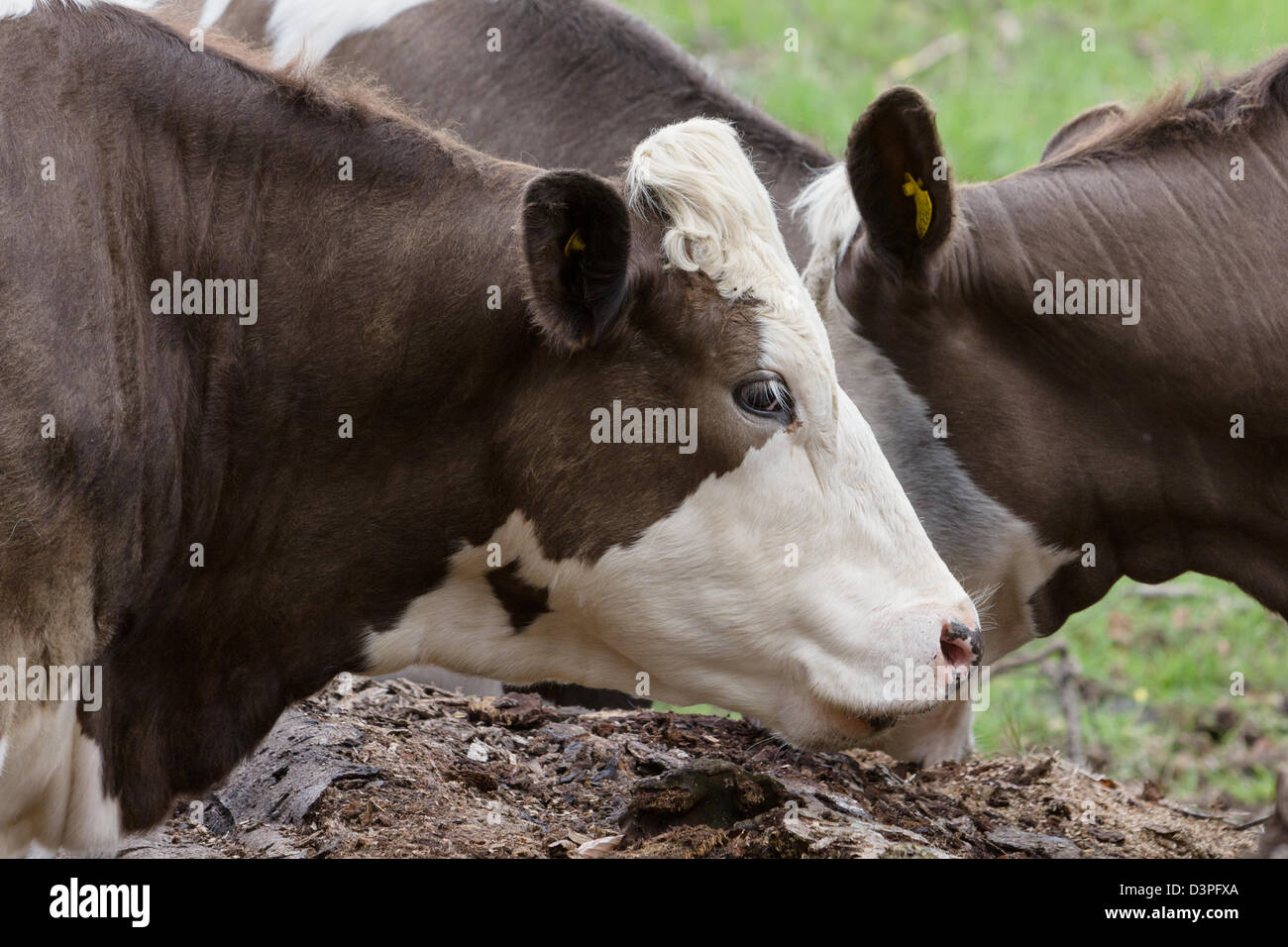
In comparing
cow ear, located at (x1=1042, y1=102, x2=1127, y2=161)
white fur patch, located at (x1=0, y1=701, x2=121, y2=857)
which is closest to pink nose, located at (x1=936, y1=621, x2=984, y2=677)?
white fur patch, located at (x1=0, y1=701, x2=121, y2=857)

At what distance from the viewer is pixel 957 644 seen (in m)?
4.00

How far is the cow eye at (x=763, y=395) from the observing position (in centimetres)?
399

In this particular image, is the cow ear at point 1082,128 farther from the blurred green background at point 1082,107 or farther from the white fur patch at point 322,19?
the white fur patch at point 322,19

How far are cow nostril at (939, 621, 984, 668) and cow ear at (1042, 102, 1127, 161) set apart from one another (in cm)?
256

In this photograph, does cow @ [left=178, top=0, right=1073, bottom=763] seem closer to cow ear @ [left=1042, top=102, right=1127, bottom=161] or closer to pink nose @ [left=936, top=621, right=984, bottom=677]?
cow ear @ [left=1042, top=102, right=1127, bottom=161]

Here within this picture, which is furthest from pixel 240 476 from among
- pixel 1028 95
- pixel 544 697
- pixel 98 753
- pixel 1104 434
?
pixel 1028 95

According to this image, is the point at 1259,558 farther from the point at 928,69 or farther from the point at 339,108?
the point at 928,69

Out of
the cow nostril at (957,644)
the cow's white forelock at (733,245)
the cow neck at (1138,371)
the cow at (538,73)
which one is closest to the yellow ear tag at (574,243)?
the cow's white forelock at (733,245)

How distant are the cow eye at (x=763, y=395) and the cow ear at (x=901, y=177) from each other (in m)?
1.38

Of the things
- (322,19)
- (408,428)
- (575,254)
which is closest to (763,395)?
(575,254)

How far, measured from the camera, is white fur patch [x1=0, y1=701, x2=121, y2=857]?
3.77 meters

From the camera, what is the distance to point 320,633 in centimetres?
419

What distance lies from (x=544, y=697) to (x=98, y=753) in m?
2.40

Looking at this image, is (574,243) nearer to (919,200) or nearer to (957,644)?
(957,644)
